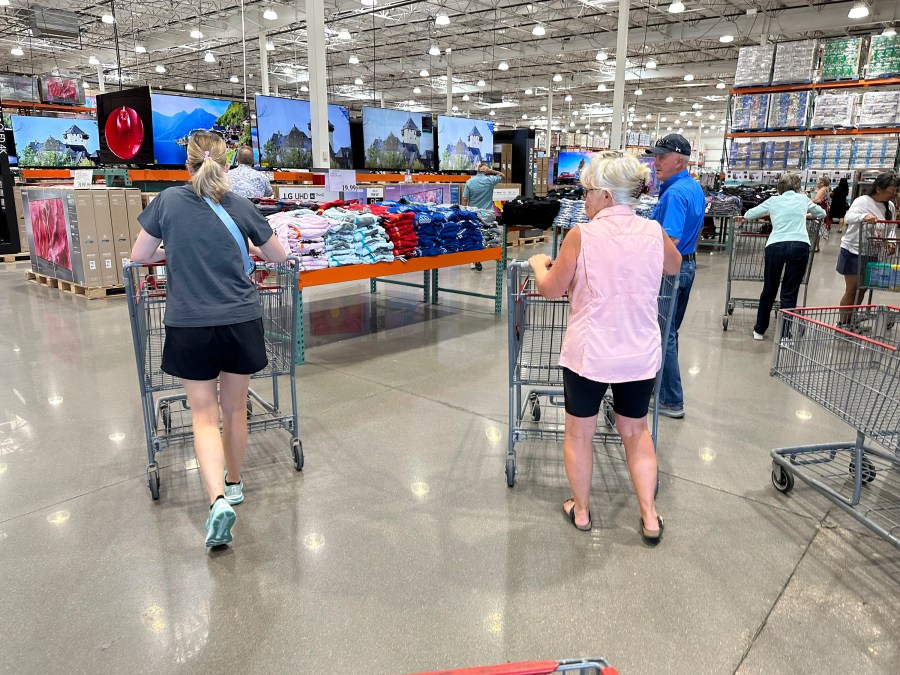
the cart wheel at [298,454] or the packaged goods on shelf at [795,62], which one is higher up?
the packaged goods on shelf at [795,62]

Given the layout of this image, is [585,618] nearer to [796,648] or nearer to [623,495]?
[796,648]

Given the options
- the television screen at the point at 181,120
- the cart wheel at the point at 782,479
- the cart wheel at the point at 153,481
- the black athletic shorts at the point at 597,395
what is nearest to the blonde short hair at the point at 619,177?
the black athletic shorts at the point at 597,395

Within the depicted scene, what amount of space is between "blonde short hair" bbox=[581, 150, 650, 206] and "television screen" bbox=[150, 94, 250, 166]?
7944 millimetres

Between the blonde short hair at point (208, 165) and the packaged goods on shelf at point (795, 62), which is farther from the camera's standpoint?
the packaged goods on shelf at point (795, 62)

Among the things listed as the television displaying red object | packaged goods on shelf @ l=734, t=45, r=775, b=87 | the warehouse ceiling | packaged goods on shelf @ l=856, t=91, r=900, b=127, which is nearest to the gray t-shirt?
the television displaying red object

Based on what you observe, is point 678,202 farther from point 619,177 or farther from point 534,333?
point 619,177

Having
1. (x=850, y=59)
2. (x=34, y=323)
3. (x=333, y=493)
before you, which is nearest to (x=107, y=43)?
(x=34, y=323)

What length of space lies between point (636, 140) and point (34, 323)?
27.7 metres

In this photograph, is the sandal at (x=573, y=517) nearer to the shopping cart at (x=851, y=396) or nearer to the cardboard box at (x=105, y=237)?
the shopping cart at (x=851, y=396)

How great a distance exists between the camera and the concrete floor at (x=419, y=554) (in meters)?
2.16

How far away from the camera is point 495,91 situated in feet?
104

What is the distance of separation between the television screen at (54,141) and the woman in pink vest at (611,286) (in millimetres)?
15134

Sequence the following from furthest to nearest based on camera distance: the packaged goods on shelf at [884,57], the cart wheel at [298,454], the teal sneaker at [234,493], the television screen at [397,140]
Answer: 1. the packaged goods on shelf at [884,57]
2. the television screen at [397,140]
3. the cart wheel at [298,454]
4. the teal sneaker at [234,493]

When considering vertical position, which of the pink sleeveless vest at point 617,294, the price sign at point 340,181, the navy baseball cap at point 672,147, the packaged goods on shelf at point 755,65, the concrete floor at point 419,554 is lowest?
the concrete floor at point 419,554
